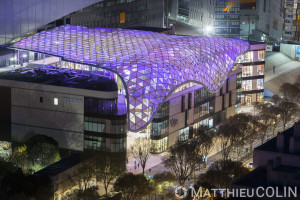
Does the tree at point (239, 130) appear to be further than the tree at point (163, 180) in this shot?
Yes

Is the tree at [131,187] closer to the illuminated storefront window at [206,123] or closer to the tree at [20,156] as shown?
the tree at [20,156]

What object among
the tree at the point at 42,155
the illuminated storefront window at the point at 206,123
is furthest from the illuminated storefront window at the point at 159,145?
the tree at the point at 42,155

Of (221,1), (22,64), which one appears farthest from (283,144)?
(221,1)

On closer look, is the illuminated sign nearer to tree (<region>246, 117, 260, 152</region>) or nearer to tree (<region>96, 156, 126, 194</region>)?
tree (<region>246, 117, 260, 152</region>)

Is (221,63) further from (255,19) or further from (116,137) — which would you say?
(255,19)

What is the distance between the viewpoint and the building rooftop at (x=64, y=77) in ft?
329

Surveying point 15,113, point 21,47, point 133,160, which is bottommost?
point 133,160

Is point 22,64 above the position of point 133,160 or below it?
above

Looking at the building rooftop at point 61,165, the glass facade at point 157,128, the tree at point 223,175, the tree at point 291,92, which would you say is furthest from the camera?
the tree at point 291,92

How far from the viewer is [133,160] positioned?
103312 millimetres

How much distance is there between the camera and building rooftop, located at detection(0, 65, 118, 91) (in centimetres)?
10025

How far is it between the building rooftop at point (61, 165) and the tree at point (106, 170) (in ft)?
10.3

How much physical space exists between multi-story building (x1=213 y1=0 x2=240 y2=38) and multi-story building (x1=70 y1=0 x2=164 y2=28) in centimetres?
1640

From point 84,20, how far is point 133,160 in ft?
181
